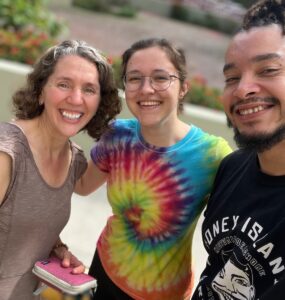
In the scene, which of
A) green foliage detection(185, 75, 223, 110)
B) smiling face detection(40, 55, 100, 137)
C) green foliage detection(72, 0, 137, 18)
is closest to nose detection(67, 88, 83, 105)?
smiling face detection(40, 55, 100, 137)

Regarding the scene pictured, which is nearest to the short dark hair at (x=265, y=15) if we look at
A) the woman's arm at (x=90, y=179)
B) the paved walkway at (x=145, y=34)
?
the woman's arm at (x=90, y=179)

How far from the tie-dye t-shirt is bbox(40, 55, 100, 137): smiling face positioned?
0.93 ft

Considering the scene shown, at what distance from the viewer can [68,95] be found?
1.93 m

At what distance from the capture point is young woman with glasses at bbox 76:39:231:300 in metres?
2.00

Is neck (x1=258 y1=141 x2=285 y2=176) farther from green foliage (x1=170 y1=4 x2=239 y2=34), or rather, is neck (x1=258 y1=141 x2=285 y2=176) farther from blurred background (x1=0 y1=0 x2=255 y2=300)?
green foliage (x1=170 y1=4 x2=239 y2=34)

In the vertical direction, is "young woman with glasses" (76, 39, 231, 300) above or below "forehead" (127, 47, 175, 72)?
below

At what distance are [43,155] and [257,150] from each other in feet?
2.80

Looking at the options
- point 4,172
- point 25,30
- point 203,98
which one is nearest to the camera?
point 4,172

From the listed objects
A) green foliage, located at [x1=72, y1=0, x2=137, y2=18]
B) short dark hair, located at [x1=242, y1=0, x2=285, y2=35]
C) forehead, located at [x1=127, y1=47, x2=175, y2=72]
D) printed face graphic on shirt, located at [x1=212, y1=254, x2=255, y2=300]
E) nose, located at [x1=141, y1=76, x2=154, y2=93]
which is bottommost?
printed face graphic on shirt, located at [x1=212, y1=254, x2=255, y2=300]

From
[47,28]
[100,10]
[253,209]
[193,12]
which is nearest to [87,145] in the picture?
[47,28]

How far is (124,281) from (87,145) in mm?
3263

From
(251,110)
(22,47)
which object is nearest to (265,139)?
(251,110)

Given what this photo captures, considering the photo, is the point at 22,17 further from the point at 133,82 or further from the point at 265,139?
the point at 265,139

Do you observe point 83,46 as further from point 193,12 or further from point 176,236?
point 193,12
